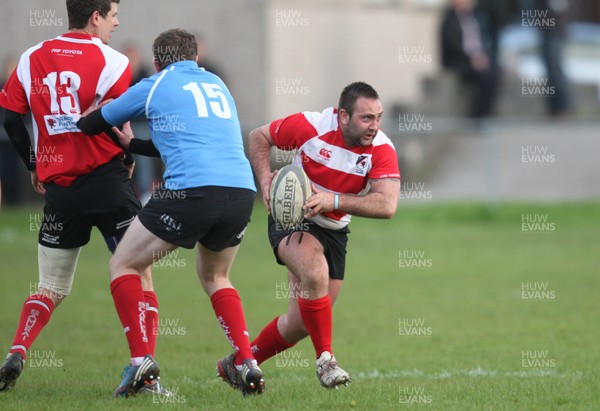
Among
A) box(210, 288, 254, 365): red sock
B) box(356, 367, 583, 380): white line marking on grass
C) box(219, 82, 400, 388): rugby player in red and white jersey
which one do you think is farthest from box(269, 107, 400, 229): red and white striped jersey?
box(356, 367, 583, 380): white line marking on grass

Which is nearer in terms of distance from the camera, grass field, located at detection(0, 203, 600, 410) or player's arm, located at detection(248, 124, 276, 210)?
grass field, located at detection(0, 203, 600, 410)

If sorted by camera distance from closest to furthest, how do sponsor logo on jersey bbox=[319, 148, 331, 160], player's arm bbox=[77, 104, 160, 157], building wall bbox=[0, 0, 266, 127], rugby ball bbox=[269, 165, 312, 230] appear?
player's arm bbox=[77, 104, 160, 157] < rugby ball bbox=[269, 165, 312, 230] < sponsor logo on jersey bbox=[319, 148, 331, 160] < building wall bbox=[0, 0, 266, 127]

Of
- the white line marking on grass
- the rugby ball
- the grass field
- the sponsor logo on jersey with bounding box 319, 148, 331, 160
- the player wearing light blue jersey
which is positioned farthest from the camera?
the white line marking on grass

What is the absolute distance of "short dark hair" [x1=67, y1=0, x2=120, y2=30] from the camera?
298 inches

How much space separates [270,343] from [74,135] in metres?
2.08

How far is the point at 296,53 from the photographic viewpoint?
76.1 feet

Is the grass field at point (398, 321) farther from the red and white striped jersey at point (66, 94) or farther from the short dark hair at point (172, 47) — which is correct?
the short dark hair at point (172, 47)

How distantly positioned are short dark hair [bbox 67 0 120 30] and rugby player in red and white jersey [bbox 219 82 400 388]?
4.53ft

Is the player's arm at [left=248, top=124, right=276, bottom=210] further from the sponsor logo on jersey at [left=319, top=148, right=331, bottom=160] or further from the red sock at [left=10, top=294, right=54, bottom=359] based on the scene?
the red sock at [left=10, top=294, right=54, bottom=359]

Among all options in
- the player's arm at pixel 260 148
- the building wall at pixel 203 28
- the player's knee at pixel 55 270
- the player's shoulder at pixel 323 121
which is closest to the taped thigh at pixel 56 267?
the player's knee at pixel 55 270

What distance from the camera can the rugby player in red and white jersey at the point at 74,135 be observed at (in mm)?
7520

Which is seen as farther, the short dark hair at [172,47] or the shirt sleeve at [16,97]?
the shirt sleeve at [16,97]

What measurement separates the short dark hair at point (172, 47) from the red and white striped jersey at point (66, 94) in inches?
18.0

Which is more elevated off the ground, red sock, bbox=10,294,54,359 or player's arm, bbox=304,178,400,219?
player's arm, bbox=304,178,400,219
